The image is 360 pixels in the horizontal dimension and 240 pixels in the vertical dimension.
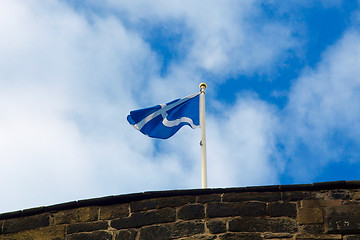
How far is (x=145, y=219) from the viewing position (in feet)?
28.8

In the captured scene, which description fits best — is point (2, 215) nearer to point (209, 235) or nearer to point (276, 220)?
point (209, 235)

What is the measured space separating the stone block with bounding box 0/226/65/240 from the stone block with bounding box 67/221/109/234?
0.11 m

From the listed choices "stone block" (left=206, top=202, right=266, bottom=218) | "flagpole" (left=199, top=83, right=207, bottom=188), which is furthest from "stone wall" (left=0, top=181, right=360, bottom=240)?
"flagpole" (left=199, top=83, right=207, bottom=188)

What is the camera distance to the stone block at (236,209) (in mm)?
8523

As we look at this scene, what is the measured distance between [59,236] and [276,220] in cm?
277

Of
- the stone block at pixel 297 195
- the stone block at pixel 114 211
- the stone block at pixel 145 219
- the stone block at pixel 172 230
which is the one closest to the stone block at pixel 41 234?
the stone block at pixel 114 211

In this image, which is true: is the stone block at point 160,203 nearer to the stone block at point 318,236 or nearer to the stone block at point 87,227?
the stone block at point 87,227

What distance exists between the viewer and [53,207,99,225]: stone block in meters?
9.02

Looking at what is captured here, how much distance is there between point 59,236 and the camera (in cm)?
899

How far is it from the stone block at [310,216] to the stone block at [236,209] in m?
0.44

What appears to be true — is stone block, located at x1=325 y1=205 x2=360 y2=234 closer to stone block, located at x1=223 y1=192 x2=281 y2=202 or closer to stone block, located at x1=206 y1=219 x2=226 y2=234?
stone block, located at x1=223 y1=192 x2=281 y2=202

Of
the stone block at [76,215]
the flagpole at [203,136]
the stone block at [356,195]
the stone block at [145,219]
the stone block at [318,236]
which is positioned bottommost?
the stone block at [318,236]

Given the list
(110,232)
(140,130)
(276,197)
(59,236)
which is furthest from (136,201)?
(140,130)

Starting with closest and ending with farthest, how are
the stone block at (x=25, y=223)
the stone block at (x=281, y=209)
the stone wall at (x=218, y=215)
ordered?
the stone wall at (x=218, y=215), the stone block at (x=281, y=209), the stone block at (x=25, y=223)
